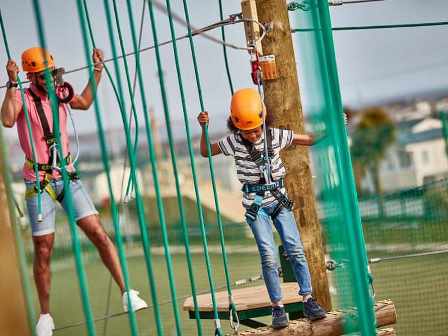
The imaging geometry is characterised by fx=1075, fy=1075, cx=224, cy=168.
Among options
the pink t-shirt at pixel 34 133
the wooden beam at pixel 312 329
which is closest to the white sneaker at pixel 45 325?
the pink t-shirt at pixel 34 133

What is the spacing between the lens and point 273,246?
5.13 m

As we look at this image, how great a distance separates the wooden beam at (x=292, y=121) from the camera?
18.5 feet

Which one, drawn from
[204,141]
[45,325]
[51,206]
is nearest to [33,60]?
[51,206]

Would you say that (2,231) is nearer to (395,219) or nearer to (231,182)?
(395,219)

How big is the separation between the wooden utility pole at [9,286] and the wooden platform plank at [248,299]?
303cm

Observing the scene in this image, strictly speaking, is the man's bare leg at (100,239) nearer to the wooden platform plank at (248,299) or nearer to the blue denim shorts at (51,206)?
the blue denim shorts at (51,206)

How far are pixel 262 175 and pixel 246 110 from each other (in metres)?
0.32

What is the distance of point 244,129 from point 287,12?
3.28 ft

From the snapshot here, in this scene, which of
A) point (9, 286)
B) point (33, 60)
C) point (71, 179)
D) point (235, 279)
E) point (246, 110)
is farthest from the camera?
point (235, 279)

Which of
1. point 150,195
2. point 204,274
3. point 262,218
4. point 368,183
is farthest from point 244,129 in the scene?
point 150,195

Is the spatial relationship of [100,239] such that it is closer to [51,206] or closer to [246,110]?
[51,206]

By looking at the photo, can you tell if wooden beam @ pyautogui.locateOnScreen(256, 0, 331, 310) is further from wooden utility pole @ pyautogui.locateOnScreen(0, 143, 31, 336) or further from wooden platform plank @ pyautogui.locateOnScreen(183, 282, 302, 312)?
wooden utility pole @ pyautogui.locateOnScreen(0, 143, 31, 336)

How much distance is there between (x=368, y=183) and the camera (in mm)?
20188

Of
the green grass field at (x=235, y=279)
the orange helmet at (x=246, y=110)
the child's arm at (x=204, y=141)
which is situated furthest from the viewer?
the green grass field at (x=235, y=279)
